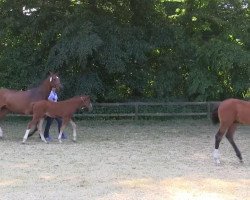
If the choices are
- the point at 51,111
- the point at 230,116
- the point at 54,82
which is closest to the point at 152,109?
the point at 54,82

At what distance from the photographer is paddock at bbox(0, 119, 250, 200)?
24.0 feet

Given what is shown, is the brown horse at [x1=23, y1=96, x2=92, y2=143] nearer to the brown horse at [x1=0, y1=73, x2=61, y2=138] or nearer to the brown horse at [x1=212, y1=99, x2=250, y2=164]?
the brown horse at [x1=0, y1=73, x2=61, y2=138]

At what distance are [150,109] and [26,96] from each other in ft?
22.2

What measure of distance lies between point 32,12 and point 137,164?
11175 millimetres

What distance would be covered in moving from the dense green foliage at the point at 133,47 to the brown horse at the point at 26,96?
3.83m

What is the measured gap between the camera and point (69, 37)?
Answer: 1784 cm

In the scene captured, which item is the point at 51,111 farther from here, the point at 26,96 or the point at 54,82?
the point at 26,96

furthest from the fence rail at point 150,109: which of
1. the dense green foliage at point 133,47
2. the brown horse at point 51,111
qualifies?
the brown horse at point 51,111

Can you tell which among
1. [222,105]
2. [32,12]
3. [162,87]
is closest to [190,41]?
[162,87]

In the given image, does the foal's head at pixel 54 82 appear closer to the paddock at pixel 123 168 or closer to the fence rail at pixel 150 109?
the paddock at pixel 123 168

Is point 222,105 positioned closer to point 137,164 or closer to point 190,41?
point 137,164

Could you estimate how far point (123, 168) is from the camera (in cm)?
930

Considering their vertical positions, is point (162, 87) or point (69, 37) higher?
point (69, 37)

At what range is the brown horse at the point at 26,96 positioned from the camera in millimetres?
13695
